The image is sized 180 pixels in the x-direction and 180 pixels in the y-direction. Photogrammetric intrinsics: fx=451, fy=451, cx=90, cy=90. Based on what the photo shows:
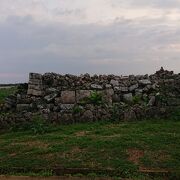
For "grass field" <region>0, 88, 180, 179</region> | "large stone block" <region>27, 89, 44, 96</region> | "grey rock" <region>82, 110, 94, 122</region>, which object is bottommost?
"grass field" <region>0, 88, 180, 179</region>

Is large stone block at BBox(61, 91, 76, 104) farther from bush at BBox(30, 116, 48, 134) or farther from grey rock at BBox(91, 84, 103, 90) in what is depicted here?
bush at BBox(30, 116, 48, 134)

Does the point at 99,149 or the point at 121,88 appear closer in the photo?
the point at 99,149

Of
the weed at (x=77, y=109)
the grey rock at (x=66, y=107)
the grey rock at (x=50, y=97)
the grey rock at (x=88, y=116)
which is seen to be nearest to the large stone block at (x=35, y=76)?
the grey rock at (x=50, y=97)

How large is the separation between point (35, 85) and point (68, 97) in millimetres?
1328

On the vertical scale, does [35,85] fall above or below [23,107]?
above

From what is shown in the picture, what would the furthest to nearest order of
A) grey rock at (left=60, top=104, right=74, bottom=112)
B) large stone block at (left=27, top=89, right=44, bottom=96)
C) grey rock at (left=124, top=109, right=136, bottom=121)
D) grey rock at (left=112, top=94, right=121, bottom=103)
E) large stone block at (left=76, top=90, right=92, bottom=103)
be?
1. large stone block at (left=27, top=89, right=44, bottom=96)
2. grey rock at (left=112, top=94, right=121, bottom=103)
3. large stone block at (left=76, top=90, right=92, bottom=103)
4. grey rock at (left=60, top=104, right=74, bottom=112)
5. grey rock at (left=124, top=109, right=136, bottom=121)

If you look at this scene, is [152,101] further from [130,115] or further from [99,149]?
[99,149]

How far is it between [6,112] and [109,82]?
12.0ft

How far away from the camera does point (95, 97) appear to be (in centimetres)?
A: 1444

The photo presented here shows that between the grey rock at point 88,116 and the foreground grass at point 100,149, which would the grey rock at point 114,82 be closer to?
the grey rock at point 88,116

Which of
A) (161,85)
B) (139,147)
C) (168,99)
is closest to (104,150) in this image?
(139,147)

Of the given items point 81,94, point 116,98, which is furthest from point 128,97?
point 81,94

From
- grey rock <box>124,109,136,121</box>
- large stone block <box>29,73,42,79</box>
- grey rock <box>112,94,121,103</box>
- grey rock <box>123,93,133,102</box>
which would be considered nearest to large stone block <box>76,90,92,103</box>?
grey rock <box>112,94,121,103</box>

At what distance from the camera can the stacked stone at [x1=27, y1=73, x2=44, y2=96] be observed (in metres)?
15.1
